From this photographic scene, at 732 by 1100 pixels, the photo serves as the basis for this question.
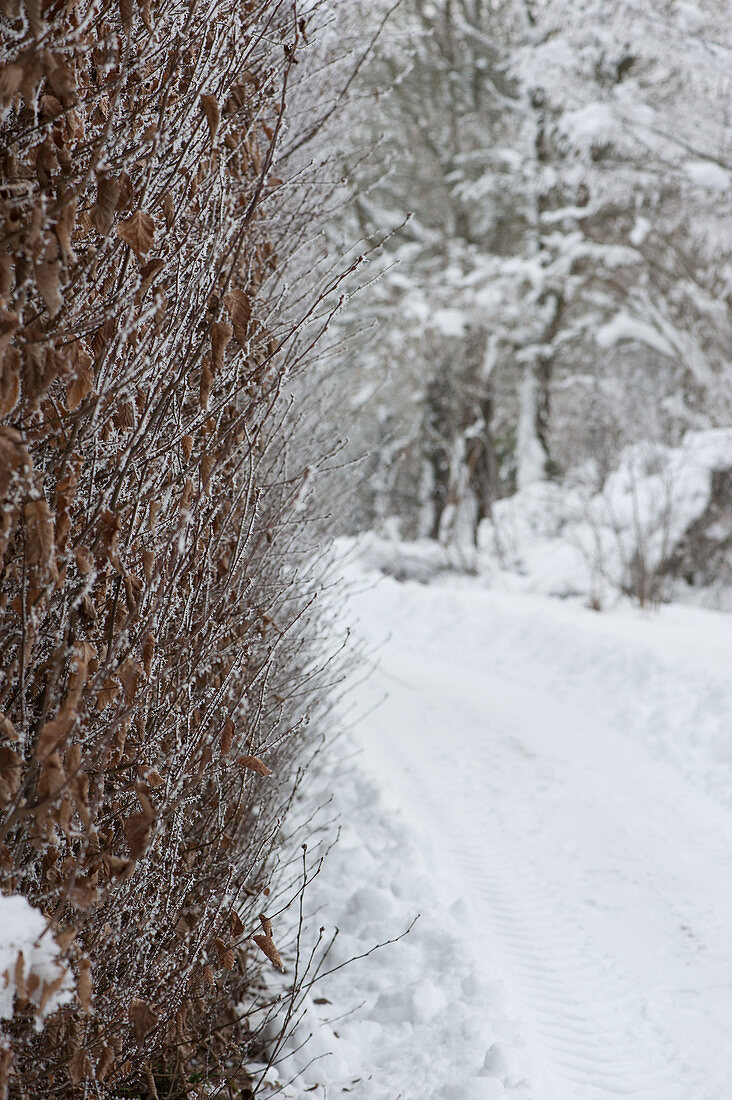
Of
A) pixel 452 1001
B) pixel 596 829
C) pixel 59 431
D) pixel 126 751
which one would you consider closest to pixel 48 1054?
pixel 126 751

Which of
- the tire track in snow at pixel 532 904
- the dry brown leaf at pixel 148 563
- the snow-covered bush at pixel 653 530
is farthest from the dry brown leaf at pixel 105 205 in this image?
the snow-covered bush at pixel 653 530

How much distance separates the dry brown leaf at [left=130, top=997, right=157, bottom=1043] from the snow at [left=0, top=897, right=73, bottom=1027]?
0.35 meters

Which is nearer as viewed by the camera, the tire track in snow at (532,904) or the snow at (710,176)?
the tire track in snow at (532,904)

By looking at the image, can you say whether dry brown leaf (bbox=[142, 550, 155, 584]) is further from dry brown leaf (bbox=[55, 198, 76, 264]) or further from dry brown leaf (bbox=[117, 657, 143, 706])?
dry brown leaf (bbox=[55, 198, 76, 264])

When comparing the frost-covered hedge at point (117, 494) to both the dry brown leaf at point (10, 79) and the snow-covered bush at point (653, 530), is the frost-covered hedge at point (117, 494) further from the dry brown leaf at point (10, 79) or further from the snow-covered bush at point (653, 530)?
the snow-covered bush at point (653, 530)

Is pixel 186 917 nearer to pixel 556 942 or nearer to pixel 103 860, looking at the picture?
pixel 103 860

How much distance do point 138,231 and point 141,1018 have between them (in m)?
1.46

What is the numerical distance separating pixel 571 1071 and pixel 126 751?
193 cm

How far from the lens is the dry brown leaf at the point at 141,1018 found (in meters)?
1.59

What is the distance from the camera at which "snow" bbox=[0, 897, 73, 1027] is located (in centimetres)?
119

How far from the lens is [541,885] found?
12.5 feet

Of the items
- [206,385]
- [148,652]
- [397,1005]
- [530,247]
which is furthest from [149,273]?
[530,247]

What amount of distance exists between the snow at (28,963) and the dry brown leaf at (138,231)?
108cm

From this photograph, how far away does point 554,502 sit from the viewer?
12.5m
